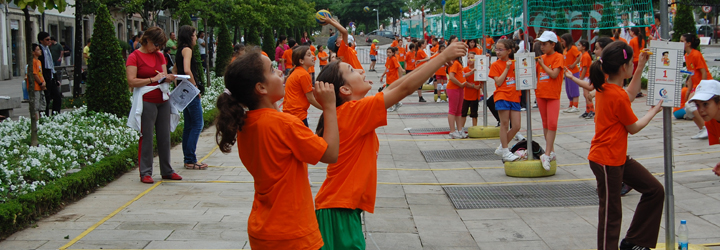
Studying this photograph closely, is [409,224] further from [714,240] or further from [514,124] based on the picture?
[514,124]

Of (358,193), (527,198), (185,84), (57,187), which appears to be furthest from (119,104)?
(358,193)

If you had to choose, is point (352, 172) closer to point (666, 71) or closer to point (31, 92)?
point (666, 71)

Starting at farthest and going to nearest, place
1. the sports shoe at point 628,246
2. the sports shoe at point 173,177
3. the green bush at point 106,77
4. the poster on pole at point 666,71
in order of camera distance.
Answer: the green bush at point 106,77, the sports shoe at point 173,177, the sports shoe at point 628,246, the poster on pole at point 666,71

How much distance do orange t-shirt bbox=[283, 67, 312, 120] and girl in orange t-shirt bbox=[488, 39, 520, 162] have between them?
300 centimetres

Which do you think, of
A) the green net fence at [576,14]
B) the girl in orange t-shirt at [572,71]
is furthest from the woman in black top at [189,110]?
the girl in orange t-shirt at [572,71]

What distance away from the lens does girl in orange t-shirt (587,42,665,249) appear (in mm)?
4543

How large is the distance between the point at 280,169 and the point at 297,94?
4.32 m

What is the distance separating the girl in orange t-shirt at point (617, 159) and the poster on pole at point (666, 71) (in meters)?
0.09

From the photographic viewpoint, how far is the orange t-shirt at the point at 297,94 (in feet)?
23.2

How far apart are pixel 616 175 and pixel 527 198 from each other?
2.34 m

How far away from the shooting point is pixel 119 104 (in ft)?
36.7

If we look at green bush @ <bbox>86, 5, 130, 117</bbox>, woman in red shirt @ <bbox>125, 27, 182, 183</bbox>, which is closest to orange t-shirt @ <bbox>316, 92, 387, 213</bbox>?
woman in red shirt @ <bbox>125, 27, 182, 183</bbox>

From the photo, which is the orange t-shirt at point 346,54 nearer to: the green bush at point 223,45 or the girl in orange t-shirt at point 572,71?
the girl in orange t-shirt at point 572,71

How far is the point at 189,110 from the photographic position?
814cm
